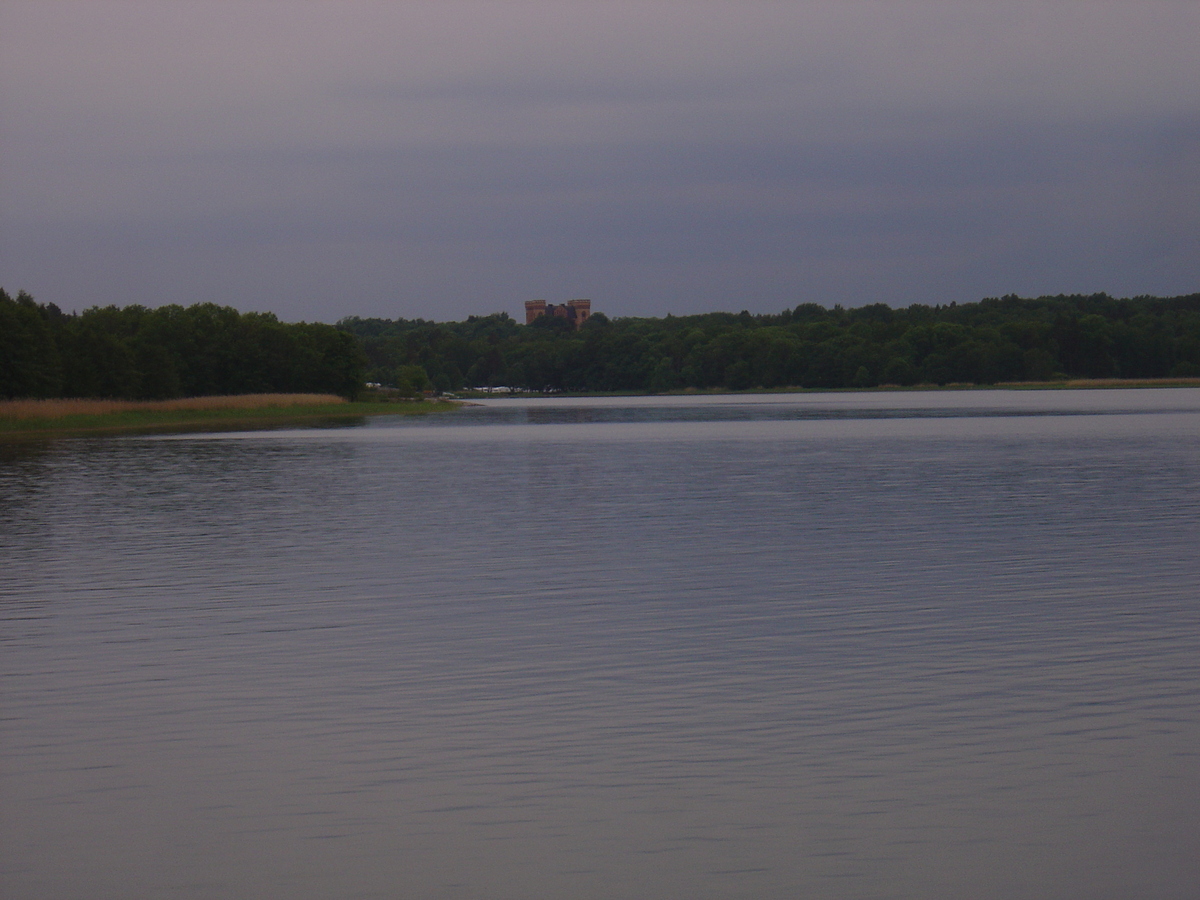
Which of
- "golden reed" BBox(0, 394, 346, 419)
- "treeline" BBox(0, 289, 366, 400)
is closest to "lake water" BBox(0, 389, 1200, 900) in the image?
"golden reed" BBox(0, 394, 346, 419)

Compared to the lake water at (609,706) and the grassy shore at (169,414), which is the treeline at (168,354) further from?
the lake water at (609,706)

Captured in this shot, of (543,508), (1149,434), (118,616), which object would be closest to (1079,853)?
(118,616)

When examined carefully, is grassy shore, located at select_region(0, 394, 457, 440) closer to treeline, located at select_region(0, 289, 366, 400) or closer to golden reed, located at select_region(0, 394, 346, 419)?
golden reed, located at select_region(0, 394, 346, 419)

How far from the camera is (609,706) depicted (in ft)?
38.0

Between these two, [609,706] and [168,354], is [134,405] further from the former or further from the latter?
[609,706]

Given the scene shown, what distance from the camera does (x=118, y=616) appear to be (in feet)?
55.1

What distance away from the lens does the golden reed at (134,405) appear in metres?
78.9

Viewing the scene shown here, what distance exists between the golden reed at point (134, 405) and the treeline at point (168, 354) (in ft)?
12.8

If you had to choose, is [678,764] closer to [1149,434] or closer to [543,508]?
[543,508]

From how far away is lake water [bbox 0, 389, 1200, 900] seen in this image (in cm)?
789

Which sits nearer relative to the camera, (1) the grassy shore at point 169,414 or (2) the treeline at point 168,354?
(1) the grassy shore at point 169,414

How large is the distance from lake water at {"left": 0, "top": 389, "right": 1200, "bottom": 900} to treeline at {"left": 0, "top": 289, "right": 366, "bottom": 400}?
68355 millimetres

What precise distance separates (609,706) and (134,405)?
295ft

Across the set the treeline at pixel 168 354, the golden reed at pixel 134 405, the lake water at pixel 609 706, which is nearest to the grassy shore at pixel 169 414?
the golden reed at pixel 134 405
